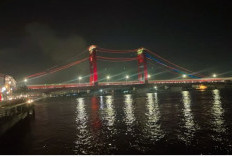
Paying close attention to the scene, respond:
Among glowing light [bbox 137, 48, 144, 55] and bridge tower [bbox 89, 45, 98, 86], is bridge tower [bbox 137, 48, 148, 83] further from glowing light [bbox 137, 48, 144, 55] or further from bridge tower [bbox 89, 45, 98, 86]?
bridge tower [bbox 89, 45, 98, 86]

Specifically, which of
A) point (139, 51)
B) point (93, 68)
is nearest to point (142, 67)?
A: point (139, 51)

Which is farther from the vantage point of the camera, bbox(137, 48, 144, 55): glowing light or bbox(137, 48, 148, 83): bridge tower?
bbox(137, 48, 144, 55): glowing light

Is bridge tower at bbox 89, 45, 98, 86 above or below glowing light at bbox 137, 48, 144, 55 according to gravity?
below

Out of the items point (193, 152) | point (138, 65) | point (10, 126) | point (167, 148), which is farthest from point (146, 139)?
point (138, 65)

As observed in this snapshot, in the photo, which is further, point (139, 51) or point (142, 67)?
point (139, 51)

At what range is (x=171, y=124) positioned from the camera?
1912cm

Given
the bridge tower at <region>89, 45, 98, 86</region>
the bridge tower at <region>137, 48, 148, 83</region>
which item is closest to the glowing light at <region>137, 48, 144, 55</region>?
the bridge tower at <region>137, 48, 148, 83</region>

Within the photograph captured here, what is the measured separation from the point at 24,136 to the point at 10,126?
4.20 meters

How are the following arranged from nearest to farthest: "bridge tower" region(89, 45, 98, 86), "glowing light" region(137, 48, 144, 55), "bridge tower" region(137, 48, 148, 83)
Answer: "bridge tower" region(89, 45, 98, 86), "bridge tower" region(137, 48, 148, 83), "glowing light" region(137, 48, 144, 55)

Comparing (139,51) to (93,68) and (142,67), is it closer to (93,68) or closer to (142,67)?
(142,67)

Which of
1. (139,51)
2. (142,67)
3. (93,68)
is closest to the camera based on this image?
(93,68)

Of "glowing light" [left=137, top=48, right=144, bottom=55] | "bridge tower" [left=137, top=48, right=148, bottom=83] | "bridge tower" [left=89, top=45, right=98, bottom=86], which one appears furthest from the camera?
A: "glowing light" [left=137, top=48, right=144, bottom=55]

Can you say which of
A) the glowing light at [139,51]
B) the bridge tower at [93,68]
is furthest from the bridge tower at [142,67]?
the bridge tower at [93,68]

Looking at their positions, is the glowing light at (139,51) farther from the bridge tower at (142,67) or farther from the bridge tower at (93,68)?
the bridge tower at (93,68)
